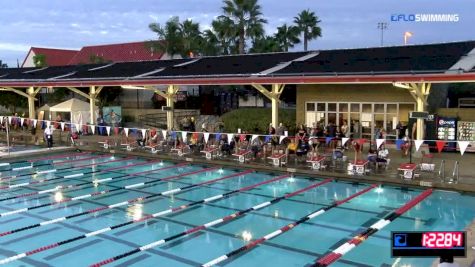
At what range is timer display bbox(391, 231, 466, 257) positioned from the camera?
4.42m

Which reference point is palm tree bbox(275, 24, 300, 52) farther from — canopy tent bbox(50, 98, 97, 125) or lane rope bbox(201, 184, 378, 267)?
lane rope bbox(201, 184, 378, 267)

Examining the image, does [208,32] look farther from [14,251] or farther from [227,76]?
[14,251]

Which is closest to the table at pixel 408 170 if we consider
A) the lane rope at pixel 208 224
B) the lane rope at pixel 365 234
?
the lane rope at pixel 365 234

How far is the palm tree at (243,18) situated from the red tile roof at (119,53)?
898 cm

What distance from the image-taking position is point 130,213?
11516 millimetres

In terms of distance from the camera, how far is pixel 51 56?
54000 millimetres

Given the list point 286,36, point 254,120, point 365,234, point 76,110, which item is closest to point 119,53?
point 286,36

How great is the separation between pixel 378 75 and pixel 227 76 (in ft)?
21.0

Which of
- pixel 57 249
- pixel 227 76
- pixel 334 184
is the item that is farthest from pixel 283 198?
pixel 227 76

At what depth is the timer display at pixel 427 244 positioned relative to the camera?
442cm

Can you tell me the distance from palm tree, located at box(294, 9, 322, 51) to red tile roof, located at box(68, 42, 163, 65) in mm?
14838

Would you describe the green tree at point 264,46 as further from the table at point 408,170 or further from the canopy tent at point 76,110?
the table at point 408,170

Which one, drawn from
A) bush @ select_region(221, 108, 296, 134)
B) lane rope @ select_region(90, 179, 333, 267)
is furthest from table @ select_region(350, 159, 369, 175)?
bush @ select_region(221, 108, 296, 134)

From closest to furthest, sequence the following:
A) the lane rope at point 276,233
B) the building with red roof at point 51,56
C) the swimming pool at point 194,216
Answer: the lane rope at point 276,233, the swimming pool at point 194,216, the building with red roof at point 51,56
